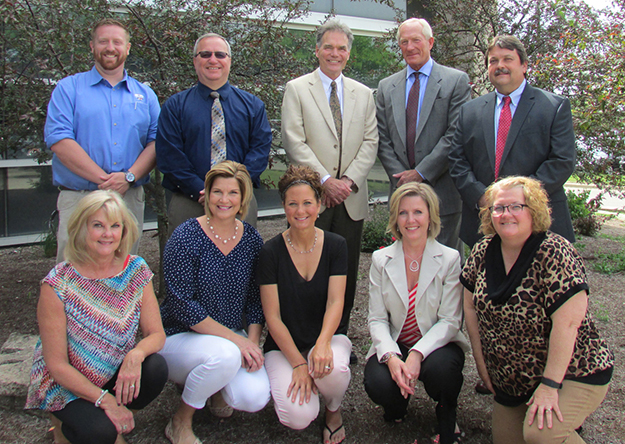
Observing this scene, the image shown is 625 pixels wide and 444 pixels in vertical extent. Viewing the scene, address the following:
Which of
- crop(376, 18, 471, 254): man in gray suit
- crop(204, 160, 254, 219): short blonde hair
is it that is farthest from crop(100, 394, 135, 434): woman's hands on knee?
crop(376, 18, 471, 254): man in gray suit

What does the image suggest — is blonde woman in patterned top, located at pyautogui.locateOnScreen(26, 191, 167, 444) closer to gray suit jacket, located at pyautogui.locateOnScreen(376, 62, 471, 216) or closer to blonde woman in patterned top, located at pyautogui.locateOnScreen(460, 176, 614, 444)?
blonde woman in patterned top, located at pyautogui.locateOnScreen(460, 176, 614, 444)

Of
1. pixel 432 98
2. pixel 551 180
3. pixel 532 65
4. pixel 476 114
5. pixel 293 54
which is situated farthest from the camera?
pixel 532 65

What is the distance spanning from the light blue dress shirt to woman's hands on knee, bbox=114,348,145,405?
57.8 inches

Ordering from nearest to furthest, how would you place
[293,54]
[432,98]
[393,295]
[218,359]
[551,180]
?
[218,359], [393,295], [551,180], [432,98], [293,54]

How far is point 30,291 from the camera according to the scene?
5363 millimetres

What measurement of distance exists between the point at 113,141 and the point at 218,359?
5.80 feet

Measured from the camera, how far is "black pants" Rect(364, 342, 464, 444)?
8.99 ft

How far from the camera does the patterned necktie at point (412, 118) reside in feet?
13.0

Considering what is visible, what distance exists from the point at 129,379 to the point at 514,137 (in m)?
2.82

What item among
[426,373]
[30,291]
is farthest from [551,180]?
[30,291]

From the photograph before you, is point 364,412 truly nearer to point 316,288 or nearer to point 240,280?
point 316,288

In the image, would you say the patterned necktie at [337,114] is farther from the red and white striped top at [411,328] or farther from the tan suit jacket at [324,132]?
the red and white striped top at [411,328]

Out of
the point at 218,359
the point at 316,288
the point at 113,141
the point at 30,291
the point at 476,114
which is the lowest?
the point at 30,291

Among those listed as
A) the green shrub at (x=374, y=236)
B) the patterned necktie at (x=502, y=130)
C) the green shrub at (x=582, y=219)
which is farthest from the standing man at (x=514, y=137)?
the green shrub at (x=582, y=219)
